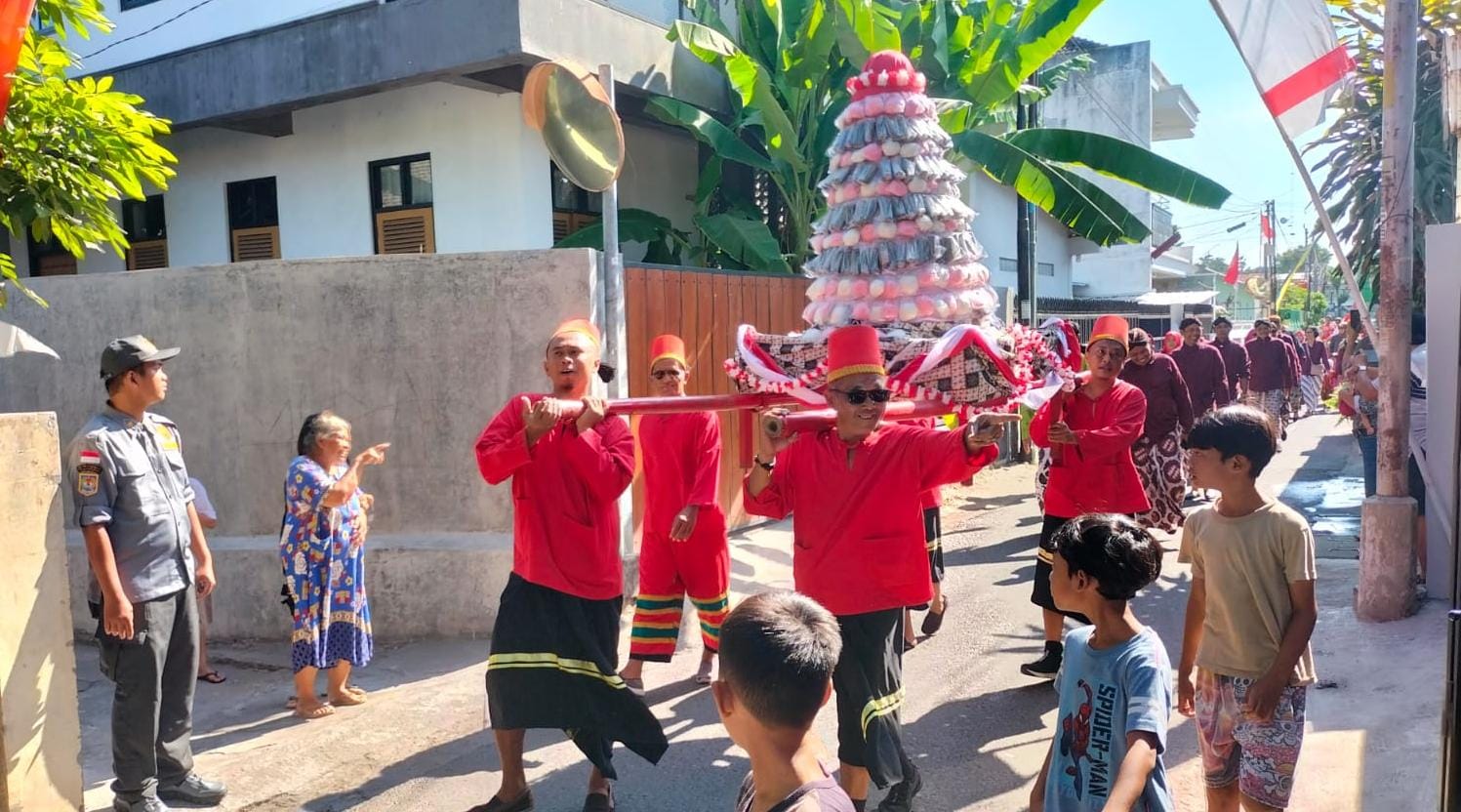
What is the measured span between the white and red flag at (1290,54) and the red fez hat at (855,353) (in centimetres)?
356

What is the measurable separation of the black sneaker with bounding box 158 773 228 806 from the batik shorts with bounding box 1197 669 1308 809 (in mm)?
3785

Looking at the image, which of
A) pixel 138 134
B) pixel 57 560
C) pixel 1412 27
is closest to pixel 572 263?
pixel 138 134

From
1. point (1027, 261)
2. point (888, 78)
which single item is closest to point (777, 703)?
point (888, 78)

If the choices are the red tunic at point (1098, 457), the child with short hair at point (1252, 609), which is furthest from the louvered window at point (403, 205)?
the child with short hair at point (1252, 609)

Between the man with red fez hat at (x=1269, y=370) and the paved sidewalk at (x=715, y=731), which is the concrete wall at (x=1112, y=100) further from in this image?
the paved sidewalk at (x=715, y=731)

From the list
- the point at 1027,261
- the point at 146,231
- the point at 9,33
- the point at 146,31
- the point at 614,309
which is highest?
the point at 146,31

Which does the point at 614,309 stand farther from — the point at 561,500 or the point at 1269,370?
the point at 1269,370

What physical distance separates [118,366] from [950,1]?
30.9ft

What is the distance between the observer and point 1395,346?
597cm

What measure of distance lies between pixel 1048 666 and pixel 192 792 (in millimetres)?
3963

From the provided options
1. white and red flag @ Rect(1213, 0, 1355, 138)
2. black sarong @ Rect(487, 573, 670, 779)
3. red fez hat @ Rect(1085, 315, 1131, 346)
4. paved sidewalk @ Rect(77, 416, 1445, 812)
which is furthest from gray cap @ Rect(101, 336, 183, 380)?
white and red flag @ Rect(1213, 0, 1355, 138)

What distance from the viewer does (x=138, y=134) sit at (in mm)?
4809

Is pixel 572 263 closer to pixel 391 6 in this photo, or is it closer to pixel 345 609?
pixel 345 609

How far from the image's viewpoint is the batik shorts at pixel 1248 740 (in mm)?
2994
